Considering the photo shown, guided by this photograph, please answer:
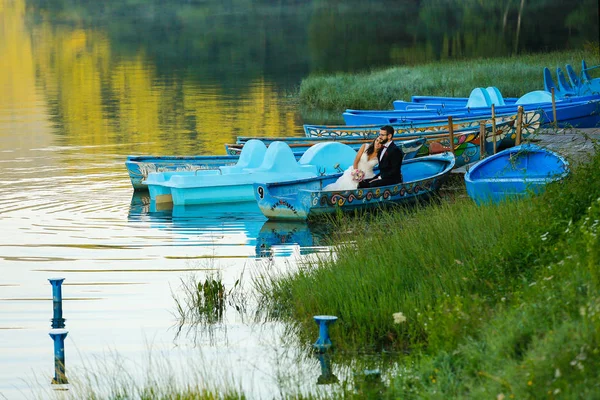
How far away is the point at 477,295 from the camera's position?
8016mm

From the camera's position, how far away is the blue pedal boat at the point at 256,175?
18531 millimetres

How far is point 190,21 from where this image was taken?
94062mm

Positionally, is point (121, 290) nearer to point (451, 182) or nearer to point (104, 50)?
point (451, 182)

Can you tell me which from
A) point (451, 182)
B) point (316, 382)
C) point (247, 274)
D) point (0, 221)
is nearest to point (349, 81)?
point (451, 182)

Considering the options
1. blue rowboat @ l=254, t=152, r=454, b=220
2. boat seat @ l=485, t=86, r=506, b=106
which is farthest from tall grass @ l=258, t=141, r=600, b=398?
boat seat @ l=485, t=86, r=506, b=106

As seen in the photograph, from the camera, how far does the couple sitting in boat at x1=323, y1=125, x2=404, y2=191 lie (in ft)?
54.8

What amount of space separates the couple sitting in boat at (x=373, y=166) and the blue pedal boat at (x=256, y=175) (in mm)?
1585

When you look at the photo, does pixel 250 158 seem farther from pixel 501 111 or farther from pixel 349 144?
pixel 501 111

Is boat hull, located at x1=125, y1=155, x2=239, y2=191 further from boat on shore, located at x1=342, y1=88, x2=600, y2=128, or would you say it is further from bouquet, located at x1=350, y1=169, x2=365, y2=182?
boat on shore, located at x1=342, y1=88, x2=600, y2=128

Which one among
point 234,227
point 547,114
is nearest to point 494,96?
point 547,114

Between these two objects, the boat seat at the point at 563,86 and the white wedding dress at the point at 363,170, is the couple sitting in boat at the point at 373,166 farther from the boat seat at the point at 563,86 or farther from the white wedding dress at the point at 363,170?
the boat seat at the point at 563,86

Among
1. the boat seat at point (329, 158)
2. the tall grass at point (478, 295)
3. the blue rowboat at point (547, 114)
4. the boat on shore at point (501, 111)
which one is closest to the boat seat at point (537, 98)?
the boat on shore at point (501, 111)

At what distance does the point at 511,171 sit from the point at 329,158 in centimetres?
446

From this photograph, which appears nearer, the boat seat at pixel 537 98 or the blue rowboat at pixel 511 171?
the blue rowboat at pixel 511 171
